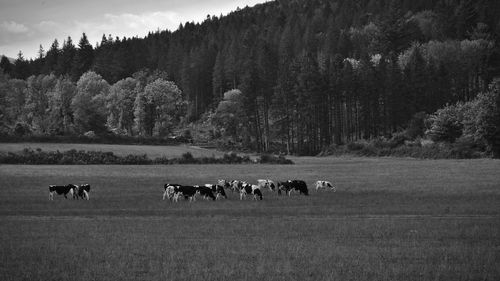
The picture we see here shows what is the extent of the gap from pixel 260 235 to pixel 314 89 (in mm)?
88785

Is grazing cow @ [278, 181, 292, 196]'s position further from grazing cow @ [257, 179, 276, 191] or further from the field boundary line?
the field boundary line

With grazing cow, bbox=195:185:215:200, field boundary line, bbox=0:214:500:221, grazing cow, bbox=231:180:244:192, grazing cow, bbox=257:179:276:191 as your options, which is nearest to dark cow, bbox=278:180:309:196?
grazing cow, bbox=257:179:276:191

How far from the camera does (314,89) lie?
10912 cm

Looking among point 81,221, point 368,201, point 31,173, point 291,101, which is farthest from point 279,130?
point 81,221

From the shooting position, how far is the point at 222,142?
121 m

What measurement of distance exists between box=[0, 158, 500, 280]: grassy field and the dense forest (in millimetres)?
50303

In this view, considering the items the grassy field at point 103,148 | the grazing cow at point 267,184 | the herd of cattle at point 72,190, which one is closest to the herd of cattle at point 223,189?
the grazing cow at point 267,184

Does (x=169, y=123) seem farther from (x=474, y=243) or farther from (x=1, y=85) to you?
(x=474, y=243)

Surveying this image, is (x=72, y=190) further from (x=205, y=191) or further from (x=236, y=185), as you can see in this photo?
(x=236, y=185)

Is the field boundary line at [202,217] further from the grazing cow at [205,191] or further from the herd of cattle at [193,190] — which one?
the grazing cow at [205,191]

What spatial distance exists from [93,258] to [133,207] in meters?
16.2

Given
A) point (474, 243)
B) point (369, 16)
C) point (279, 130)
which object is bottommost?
point (474, 243)

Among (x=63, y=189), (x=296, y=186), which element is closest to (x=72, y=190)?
(x=63, y=189)

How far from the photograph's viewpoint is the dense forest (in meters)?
106
